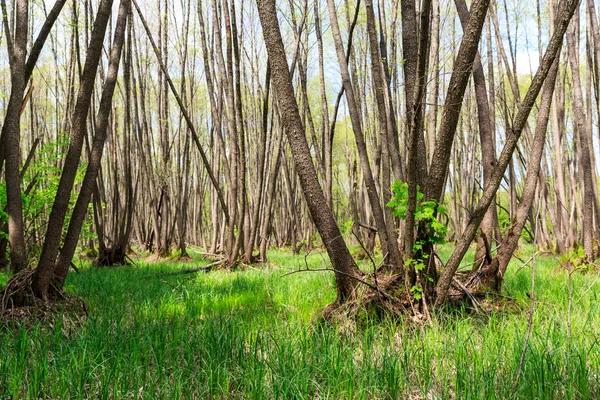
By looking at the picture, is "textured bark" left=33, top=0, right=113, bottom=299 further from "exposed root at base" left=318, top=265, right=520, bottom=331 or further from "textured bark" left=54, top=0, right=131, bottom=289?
"exposed root at base" left=318, top=265, right=520, bottom=331

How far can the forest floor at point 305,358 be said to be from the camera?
1647mm

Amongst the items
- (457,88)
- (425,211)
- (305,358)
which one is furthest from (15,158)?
(457,88)

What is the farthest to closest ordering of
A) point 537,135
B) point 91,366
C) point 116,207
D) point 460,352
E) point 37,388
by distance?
point 116,207 < point 537,135 < point 460,352 < point 91,366 < point 37,388

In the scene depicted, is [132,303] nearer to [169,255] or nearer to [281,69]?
[281,69]

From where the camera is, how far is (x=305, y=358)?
1965 mm

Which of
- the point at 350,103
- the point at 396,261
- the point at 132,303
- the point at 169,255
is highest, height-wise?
the point at 350,103

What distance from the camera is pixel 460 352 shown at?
1928 millimetres

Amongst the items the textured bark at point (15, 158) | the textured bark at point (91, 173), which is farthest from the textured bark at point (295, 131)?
the textured bark at point (15, 158)

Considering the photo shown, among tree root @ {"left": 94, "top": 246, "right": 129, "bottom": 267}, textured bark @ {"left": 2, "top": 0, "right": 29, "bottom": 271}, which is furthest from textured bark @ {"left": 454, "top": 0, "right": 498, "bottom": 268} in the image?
tree root @ {"left": 94, "top": 246, "right": 129, "bottom": 267}

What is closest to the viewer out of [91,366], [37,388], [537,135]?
[37,388]

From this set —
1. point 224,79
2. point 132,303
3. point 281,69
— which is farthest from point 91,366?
point 224,79

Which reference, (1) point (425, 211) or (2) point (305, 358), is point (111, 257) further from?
(1) point (425, 211)

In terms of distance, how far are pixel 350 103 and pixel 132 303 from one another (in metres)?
2.55

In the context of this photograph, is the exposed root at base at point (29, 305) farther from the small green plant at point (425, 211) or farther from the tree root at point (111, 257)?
the tree root at point (111, 257)
